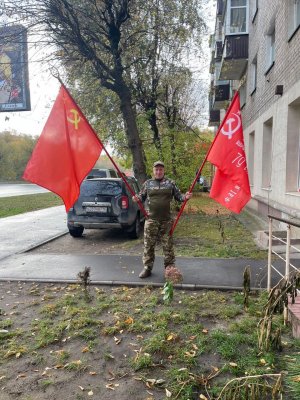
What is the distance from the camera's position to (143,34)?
37.9ft

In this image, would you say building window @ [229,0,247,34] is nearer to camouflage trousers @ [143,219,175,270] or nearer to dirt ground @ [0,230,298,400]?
camouflage trousers @ [143,219,175,270]

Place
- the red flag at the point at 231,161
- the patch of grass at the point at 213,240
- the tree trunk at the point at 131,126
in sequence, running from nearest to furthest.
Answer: the red flag at the point at 231,161, the patch of grass at the point at 213,240, the tree trunk at the point at 131,126

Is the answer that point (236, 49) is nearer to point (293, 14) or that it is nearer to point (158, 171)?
point (293, 14)

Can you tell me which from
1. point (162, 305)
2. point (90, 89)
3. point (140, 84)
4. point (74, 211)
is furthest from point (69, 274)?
point (140, 84)

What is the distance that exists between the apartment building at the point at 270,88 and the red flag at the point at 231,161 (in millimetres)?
2526

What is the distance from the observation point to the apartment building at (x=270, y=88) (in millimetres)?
8789

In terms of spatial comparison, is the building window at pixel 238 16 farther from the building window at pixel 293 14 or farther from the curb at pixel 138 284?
the curb at pixel 138 284

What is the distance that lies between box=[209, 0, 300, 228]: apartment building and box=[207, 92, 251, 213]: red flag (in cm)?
253

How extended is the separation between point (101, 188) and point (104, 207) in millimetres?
510

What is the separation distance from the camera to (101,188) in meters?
9.12

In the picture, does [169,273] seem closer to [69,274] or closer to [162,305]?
[162,305]

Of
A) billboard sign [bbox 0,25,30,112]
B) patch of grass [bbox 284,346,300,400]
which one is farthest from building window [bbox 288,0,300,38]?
patch of grass [bbox 284,346,300,400]

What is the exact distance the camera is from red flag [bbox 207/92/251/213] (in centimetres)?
495

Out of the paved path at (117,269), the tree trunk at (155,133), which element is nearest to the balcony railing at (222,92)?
the tree trunk at (155,133)
